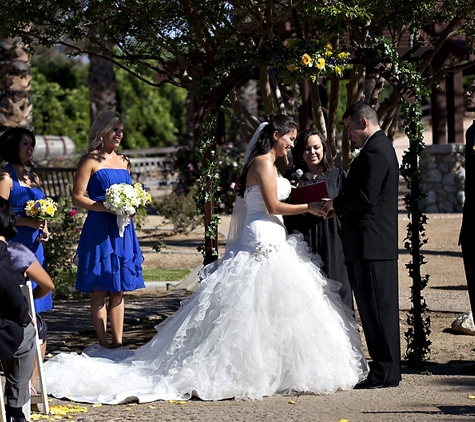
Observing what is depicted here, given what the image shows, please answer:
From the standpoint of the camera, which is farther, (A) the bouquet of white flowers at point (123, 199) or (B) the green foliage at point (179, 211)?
(B) the green foliage at point (179, 211)

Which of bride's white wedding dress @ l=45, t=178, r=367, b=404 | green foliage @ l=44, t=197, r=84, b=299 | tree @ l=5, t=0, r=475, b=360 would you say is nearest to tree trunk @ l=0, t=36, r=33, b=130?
green foliage @ l=44, t=197, r=84, b=299

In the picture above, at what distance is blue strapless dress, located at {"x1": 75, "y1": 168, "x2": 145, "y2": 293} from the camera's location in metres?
6.98

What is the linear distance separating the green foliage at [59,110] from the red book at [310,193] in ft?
84.9

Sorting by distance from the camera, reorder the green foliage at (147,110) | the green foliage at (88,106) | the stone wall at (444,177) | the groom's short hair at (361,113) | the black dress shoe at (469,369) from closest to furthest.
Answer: the groom's short hair at (361,113) → the black dress shoe at (469,369) → the stone wall at (444,177) → the green foliage at (88,106) → the green foliage at (147,110)

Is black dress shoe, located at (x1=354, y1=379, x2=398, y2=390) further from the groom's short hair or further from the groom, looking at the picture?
the groom's short hair

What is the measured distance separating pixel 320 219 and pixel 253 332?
1365 mm

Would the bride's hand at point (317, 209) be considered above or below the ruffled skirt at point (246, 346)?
above

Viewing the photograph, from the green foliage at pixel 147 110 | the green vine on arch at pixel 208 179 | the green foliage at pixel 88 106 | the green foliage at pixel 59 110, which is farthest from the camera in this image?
the green foliage at pixel 147 110

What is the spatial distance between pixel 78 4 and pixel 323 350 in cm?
426

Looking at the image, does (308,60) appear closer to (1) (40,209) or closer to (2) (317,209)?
(2) (317,209)

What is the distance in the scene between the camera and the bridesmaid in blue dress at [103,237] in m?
6.97

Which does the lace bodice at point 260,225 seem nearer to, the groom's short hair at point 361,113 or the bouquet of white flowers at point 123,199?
the groom's short hair at point 361,113

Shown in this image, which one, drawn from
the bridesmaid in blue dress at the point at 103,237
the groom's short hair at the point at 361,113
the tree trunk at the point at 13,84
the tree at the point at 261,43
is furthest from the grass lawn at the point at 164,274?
the groom's short hair at the point at 361,113

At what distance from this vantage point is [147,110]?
33938 millimetres
